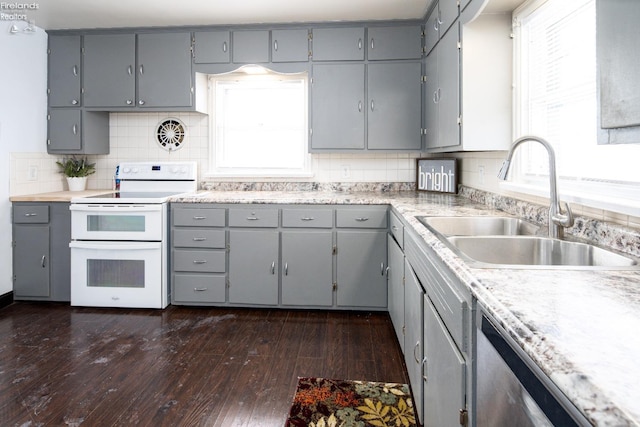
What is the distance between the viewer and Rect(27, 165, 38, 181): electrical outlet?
12.7 ft

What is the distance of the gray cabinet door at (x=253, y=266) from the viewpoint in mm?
3523

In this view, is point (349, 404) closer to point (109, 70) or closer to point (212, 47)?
point (212, 47)

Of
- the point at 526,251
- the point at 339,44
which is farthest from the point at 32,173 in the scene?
the point at 526,251

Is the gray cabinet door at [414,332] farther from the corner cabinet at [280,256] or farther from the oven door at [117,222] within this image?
the oven door at [117,222]

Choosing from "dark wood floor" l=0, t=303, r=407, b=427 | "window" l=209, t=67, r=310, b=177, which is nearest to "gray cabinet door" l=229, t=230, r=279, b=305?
"dark wood floor" l=0, t=303, r=407, b=427

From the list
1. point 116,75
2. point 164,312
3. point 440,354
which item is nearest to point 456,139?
point 440,354

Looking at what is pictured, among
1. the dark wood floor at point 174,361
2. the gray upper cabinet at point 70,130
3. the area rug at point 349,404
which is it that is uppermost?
the gray upper cabinet at point 70,130

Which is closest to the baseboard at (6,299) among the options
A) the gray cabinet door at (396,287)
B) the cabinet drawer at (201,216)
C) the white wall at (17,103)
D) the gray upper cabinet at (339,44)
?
the white wall at (17,103)

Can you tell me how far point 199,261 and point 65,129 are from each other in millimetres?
1831

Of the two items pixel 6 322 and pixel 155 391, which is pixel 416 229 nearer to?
pixel 155 391

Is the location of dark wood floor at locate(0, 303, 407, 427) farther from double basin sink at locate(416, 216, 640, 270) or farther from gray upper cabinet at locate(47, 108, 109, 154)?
gray upper cabinet at locate(47, 108, 109, 154)

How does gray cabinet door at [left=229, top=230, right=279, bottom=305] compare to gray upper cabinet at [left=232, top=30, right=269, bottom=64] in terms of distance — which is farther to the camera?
gray upper cabinet at [left=232, top=30, right=269, bottom=64]

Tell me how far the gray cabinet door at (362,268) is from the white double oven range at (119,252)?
1.42 metres

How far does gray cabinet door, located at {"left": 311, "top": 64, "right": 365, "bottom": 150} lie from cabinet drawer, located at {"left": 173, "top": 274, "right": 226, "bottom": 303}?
144 cm
